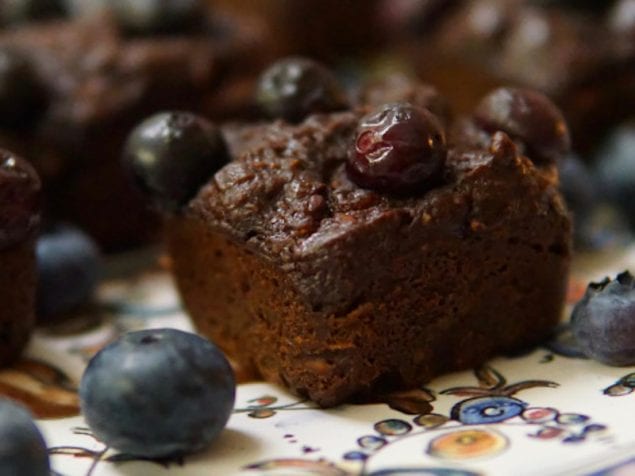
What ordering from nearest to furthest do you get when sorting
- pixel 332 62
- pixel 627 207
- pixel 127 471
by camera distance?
pixel 127 471 → pixel 627 207 → pixel 332 62

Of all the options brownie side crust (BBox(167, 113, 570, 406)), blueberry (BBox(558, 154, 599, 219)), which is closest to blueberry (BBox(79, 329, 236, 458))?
brownie side crust (BBox(167, 113, 570, 406))

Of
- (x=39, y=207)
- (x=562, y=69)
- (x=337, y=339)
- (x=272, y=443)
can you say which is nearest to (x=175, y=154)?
(x=39, y=207)

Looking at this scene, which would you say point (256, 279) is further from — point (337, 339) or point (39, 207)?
point (39, 207)

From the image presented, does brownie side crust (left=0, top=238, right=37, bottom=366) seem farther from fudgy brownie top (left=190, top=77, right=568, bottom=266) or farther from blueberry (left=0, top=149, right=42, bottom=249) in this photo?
fudgy brownie top (left=190, top=77, right=568, bottom=266)

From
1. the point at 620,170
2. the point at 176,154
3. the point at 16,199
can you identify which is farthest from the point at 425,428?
the point at 620,170

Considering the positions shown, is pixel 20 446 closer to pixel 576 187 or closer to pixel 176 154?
pixel 176 154

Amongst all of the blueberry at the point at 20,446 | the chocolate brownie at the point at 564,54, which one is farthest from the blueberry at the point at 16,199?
the chocolate brownie at the point at 564,54

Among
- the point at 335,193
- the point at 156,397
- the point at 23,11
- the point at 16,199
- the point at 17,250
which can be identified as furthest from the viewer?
the point at 23,11

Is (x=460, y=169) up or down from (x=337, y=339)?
up
